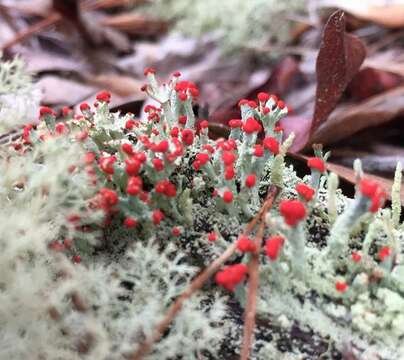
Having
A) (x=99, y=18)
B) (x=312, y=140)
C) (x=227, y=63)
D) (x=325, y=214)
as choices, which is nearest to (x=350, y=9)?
(x=227, y=63)

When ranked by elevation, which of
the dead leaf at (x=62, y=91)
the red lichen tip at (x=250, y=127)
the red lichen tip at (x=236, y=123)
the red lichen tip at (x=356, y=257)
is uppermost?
the dead leaf at (x=62, y=91)

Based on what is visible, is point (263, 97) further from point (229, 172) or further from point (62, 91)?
point (62, 91)

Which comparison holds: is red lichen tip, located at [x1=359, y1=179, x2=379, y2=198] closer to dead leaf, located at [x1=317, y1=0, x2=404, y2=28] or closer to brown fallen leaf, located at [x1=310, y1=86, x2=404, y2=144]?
brown fallen leaf, located at [x1=310, y1=86, x2=404, y2=144]

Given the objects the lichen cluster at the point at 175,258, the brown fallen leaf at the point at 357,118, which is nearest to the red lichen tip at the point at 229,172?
the lichen cluster at the point at 175,258

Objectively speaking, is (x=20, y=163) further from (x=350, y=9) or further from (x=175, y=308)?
(x=350, y=9)

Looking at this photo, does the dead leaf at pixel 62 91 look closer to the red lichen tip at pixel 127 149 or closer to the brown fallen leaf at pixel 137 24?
the red lichen tip at pixel 127 149

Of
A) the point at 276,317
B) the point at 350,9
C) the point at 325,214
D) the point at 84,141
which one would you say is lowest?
the point at 276,317

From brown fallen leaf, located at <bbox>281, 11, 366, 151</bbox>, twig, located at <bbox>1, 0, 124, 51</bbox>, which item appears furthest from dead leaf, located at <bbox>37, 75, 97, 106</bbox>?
brown fallen leaf, located at <bbox>281, 11, 366, 151</bbox>

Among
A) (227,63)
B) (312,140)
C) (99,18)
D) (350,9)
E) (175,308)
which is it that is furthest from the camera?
(99,18)
